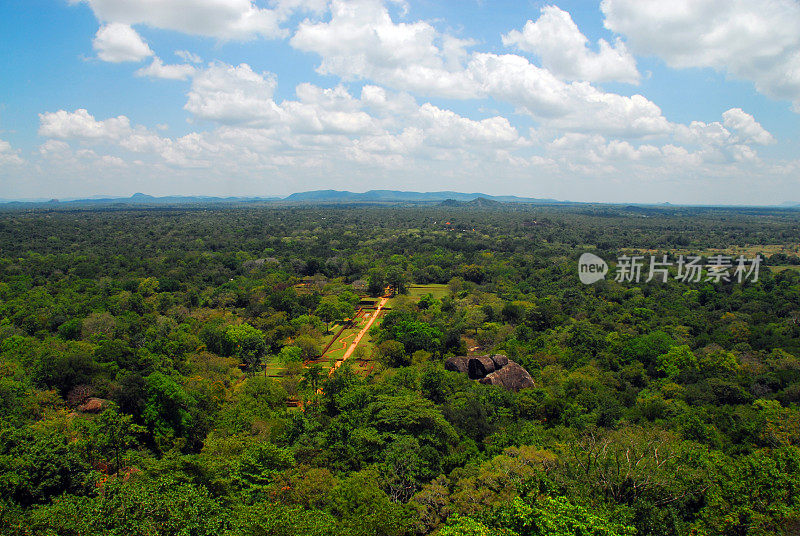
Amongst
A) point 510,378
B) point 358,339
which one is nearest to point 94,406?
point 358,339

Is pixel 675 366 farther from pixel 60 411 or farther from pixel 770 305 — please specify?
pixel 60 411

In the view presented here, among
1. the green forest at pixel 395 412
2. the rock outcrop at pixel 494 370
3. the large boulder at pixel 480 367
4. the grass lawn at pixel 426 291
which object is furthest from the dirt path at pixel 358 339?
the large boulder at pixel 480 367

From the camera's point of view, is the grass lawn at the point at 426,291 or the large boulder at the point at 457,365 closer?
the large boulder at the point at 457,365

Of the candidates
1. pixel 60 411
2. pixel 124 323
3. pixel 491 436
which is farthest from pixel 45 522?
pixel 124 323

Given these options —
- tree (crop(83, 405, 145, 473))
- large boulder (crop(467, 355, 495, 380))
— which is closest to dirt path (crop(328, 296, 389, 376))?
large boulder (crop(467, 355, 495, 380))

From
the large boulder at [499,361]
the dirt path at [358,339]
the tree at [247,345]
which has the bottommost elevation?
the dirt path at [358,339]

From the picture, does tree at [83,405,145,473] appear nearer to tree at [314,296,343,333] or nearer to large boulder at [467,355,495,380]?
large boulder at [467,355,495,380]

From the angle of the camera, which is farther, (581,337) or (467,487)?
(581,337)

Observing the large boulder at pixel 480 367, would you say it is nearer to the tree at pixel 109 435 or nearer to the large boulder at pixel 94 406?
the tree at pixel 109 435
